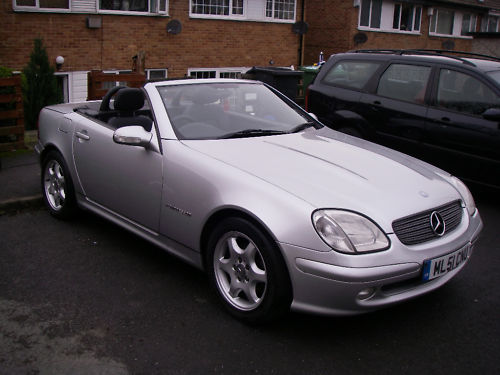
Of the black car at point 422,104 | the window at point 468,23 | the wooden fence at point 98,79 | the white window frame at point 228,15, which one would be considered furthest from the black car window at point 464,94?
the window at point 468,23

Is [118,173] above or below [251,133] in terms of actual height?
below

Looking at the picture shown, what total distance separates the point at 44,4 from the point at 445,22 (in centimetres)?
2093

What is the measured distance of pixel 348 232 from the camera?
323 cm

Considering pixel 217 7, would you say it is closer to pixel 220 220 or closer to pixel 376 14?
pixel 376 14

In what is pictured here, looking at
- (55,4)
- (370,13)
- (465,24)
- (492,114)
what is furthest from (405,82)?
(465,24)

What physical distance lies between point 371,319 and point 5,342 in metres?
2.28

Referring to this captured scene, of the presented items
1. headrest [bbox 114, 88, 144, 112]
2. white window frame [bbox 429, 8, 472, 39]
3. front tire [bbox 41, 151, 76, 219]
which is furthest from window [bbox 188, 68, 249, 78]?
white window frame [bbox 429, 8, 472, 39]

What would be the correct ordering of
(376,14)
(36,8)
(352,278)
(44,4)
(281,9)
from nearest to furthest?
1. (352,278)
2. (36,8)
3. (44,4)
4. (281,9)
5. (376,14)

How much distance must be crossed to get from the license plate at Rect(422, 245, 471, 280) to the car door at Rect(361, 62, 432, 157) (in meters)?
3.36

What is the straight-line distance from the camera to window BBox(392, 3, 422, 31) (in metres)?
25.1

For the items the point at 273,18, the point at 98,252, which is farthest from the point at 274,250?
the point at 273,18

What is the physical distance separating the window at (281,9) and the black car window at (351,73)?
37.5ft

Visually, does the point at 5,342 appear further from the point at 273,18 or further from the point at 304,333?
the point at 273,18

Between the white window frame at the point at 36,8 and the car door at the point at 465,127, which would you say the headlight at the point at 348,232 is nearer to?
the car door at the point at 465,127
